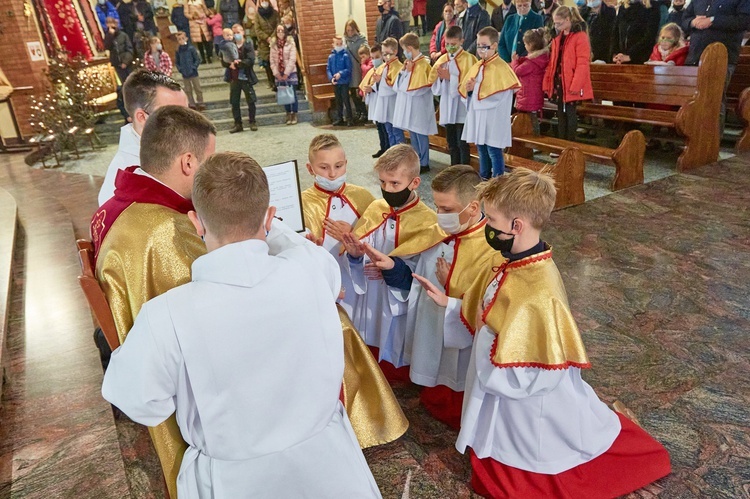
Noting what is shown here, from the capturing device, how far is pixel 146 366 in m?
1.31

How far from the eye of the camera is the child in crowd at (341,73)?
413 inches

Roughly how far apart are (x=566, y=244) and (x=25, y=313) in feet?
12.9

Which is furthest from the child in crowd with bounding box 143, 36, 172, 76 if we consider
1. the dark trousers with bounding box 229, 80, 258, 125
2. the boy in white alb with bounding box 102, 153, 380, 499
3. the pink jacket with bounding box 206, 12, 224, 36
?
the boy in white alb with bounding box 102, 153, 380, 499

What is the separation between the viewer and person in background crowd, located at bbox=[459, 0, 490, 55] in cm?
826

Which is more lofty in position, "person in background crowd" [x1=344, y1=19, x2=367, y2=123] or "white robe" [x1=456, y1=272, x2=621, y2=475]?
"person in background crowd" [x1=344, y1=19, x2=367, y2=123]

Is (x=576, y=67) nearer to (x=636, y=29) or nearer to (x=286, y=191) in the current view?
(x=636, y=29)

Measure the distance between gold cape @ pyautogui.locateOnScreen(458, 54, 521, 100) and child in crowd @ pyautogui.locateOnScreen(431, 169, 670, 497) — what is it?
3.89 metres

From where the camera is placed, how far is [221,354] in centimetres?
135

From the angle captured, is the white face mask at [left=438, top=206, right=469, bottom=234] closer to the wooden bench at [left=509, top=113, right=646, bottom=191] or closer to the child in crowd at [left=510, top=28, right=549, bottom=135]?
the wooden bench at [left=509, top=113, right=646, bottom=191]

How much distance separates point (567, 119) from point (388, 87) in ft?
7.51

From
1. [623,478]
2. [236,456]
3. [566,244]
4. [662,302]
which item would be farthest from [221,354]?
[566,244]

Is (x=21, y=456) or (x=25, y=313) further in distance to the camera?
(x=25, y=313)

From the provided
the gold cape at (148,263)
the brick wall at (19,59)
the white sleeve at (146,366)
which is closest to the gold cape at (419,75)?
the gold cape at (148,263)

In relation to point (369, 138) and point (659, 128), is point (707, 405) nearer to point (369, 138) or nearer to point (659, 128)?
point (659, 128)
